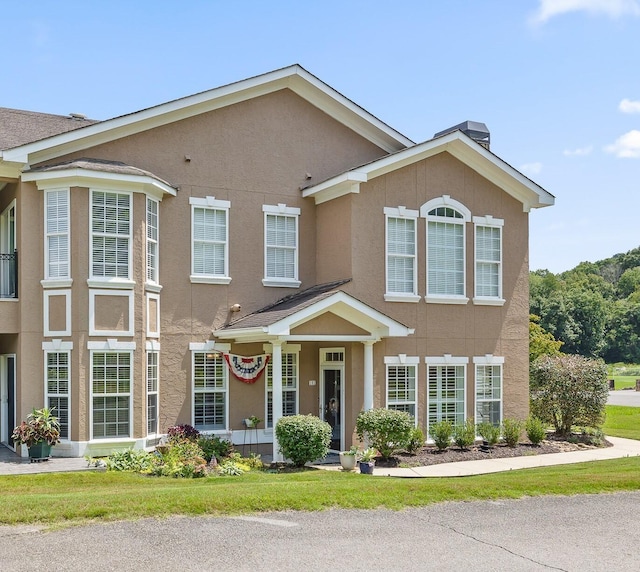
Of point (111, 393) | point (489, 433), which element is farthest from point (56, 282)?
point (489, 433)

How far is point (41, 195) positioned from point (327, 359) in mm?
7955

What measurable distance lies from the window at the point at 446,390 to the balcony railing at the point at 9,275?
10273mm

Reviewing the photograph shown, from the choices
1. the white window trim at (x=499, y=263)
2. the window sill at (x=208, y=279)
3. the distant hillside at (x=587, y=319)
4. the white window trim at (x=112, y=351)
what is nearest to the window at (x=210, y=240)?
the window sill at (x=208, y=279)

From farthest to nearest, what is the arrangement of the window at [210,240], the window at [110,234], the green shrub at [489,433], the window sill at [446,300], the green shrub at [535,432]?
the green shrub at [535,432]
the window sill at [446,300]
the green shrub at [489,433]
the window at [210,240]
the window at [110,234]

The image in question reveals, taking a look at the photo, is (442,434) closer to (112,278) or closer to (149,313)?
(149,313)

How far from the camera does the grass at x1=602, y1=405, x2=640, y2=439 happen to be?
24.9 m

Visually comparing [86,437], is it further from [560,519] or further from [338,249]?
[560,519]

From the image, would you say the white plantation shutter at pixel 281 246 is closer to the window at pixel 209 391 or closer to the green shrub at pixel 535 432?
the window at pixel 209 391

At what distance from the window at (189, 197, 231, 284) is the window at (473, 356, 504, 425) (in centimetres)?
728

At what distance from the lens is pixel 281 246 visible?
19.9 meters

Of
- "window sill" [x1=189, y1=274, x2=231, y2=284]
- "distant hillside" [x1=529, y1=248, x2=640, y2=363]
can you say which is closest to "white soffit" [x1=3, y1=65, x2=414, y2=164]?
"window sill" [x1=189, y1=274, x2=231, y2=284]

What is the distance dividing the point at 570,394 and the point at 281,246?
9573mm

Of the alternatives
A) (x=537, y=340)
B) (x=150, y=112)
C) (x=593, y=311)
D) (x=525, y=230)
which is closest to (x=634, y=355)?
(x=593, y=311)

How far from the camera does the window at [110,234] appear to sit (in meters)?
17.2
